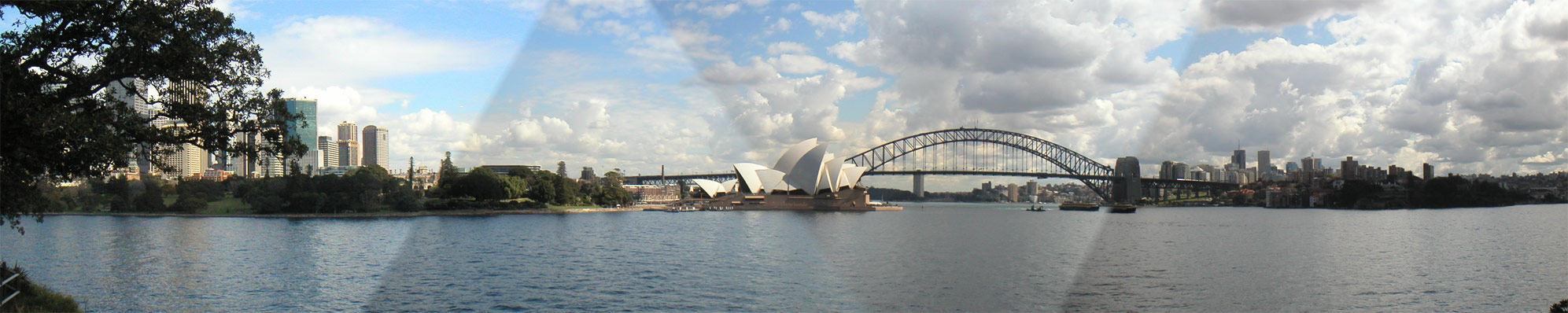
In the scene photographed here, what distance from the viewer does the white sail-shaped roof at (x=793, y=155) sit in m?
96.6

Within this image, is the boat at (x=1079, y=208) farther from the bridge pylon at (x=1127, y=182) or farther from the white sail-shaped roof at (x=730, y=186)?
the white sail-shaped roof at (x=730, y=186)

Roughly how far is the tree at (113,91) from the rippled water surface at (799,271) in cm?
683

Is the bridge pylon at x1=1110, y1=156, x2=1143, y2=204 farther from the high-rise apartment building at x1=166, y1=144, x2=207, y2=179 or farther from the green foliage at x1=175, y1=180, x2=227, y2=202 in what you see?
the high-rise apartment building at x1=166, y1=144, x2=207, y2=179

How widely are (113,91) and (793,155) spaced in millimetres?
87519

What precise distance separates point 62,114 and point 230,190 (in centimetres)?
10343

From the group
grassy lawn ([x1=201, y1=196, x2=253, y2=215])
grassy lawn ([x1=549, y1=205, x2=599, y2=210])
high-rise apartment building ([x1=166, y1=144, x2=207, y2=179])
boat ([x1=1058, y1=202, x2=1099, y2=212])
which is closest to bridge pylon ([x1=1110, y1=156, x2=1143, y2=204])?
boat ([x1=1058, y1=202, x2=1099, y2=212])

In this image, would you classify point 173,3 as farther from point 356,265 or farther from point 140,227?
point 140,227

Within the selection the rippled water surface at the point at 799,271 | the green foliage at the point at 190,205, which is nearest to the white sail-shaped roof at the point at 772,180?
the green foliage at the point at 190,205

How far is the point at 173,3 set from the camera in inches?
445

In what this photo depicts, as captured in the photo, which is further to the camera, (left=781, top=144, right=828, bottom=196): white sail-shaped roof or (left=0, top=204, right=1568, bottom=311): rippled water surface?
(left=781, top=144, right=828, bottom=196): white sail-shaped roof

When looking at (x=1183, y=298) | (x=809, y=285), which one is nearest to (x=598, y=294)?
(x=809, y=285)

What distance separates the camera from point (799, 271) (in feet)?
80.0

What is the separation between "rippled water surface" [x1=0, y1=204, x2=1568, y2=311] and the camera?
62.5 ft

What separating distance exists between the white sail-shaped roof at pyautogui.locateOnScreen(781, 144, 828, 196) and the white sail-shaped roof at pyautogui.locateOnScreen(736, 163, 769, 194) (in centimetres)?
753
